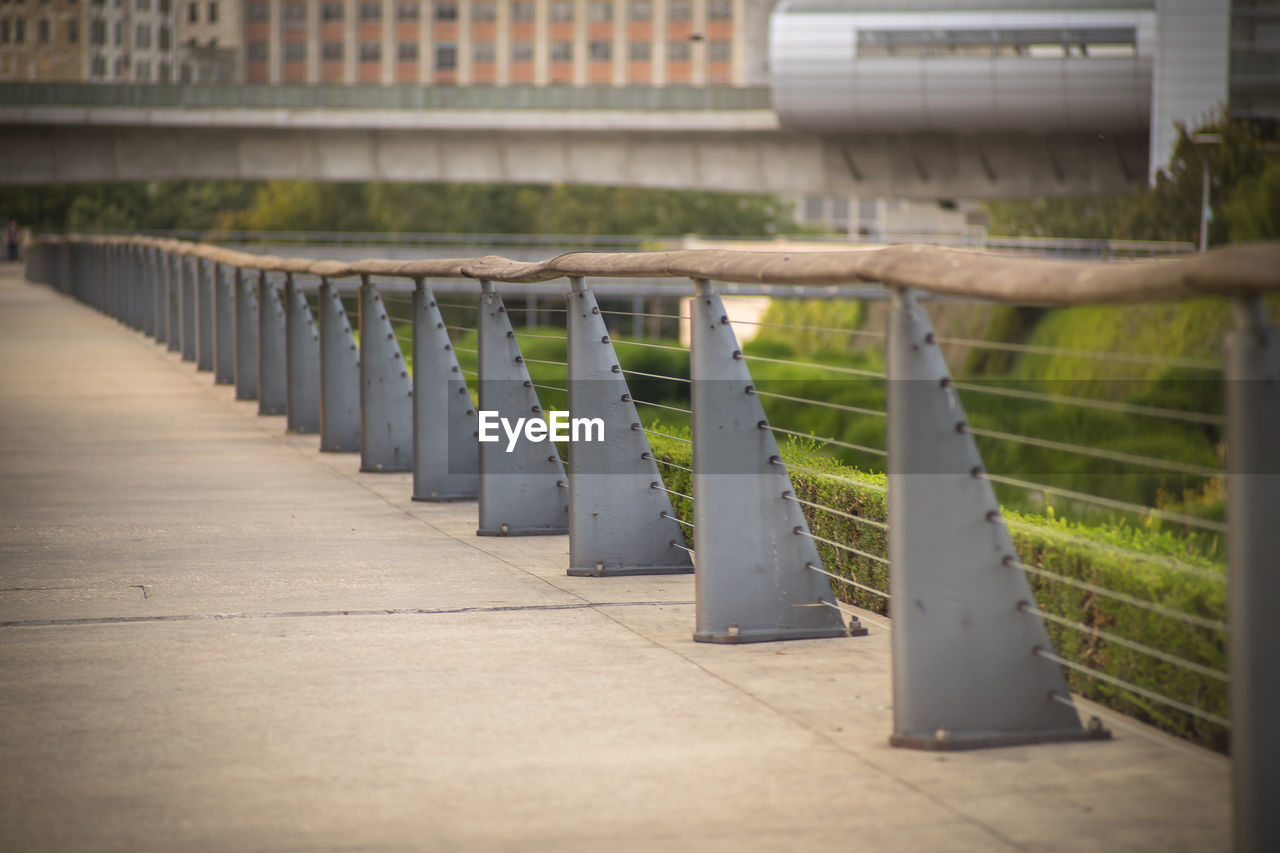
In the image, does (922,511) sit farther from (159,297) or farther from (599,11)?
(599,11)

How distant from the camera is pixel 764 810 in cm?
448

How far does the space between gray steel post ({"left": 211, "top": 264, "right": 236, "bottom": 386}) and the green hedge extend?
12.7 metres

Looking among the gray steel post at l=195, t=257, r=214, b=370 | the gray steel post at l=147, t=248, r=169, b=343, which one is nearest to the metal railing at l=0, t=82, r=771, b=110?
the gray steel post at l=147, t=248, r=169, b=343

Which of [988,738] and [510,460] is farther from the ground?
[510,460]

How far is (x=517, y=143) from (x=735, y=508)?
54.9m

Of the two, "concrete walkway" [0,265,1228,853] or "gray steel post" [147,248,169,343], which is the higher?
"gray steel post" [147,248,169,343]

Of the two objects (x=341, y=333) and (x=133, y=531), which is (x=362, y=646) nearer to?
(x=133, y=531)

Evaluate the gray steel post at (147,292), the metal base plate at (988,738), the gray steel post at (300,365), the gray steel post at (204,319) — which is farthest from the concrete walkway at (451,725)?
the gray steel post at (147,292)

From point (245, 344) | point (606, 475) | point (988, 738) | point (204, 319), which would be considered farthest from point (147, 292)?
point (988, 738)

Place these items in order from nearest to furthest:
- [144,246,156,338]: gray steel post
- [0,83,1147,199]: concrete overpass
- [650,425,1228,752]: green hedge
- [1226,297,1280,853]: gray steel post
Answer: [1226,297,1280,853]: gray steel post, [650,425,1228,752]: green hedge, [144,246,156,338]: gray steel post, [0,83,1147,199]: concrete overpass

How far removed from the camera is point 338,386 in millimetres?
13281

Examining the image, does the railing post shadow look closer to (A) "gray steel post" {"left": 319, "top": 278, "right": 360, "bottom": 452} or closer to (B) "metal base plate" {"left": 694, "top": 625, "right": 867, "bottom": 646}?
(A) "gray steel post" {"left": 319, "top": 278, "right": 360, "bottom": 452}

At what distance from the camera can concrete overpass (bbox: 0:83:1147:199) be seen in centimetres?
5750

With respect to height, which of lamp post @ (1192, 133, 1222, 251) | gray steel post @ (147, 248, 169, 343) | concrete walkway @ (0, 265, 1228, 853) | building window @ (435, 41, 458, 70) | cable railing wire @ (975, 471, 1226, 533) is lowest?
concrete walkway @ (0, 265, 1228, 853)
